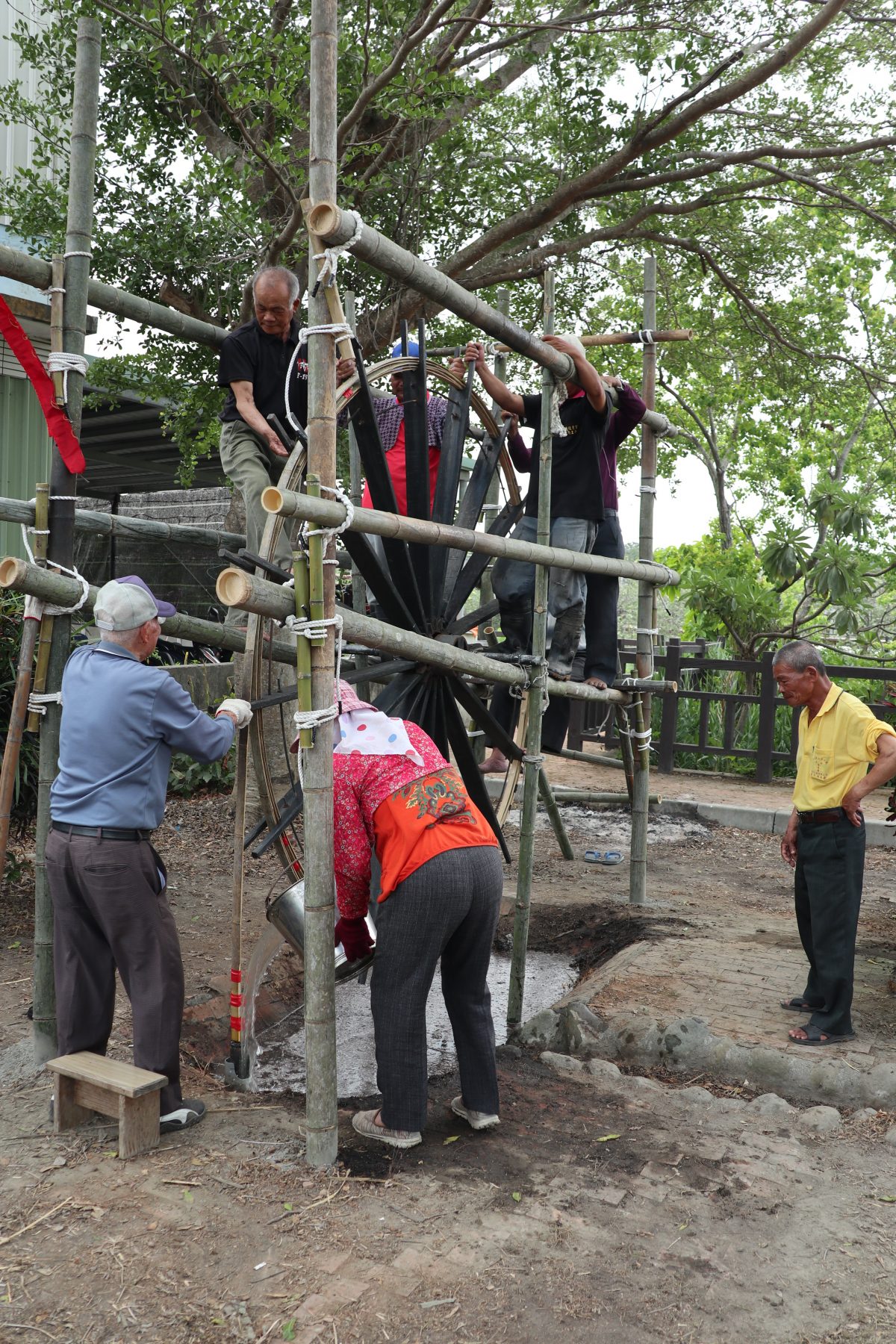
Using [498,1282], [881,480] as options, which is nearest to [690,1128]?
[498,1282]

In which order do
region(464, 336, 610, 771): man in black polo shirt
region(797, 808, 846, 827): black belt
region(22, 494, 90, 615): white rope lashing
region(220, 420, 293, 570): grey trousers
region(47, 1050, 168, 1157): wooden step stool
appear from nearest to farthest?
1. region(47, 1050, 168, 1157): wooden step stool
2. region(22, 494, 90, 615): white rope lashing
3. region(797, 808, 846, 827): black belt
4. region(220, 420, 293, 570): grey trousers
5. region(464, 336, 610, 771): man in black polo shirt

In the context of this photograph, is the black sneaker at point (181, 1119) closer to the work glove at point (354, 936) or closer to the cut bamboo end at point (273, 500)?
the work glove at point (354, 936)

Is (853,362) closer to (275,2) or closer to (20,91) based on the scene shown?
(275,2)

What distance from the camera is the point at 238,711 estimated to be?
3547 millimetres

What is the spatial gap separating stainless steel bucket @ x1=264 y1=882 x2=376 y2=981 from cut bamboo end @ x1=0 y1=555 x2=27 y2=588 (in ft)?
4.57

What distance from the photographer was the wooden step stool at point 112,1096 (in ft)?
10.6

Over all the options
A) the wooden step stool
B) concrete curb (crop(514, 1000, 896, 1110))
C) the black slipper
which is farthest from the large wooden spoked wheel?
the black slipper

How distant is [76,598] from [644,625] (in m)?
3.76

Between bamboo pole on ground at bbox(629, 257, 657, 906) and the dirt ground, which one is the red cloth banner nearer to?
the dirt ground

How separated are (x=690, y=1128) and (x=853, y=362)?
9973 mm

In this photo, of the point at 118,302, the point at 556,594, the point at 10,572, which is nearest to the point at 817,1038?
the point at 556,594

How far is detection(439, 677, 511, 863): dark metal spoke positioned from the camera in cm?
494

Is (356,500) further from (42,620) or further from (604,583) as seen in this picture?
(42,620)

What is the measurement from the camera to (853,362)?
11617mm
